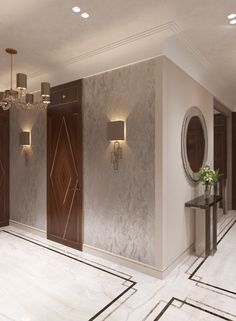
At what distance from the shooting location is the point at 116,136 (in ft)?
10.6

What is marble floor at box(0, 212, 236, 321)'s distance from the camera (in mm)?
2318

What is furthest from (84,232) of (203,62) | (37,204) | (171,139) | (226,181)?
(226,181)

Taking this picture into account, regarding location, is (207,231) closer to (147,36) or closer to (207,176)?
(207,176)

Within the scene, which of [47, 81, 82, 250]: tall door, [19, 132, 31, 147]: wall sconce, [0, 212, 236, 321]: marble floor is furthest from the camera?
[19, 132, 31, 147]: wall sconce

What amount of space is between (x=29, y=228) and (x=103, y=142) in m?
2.53

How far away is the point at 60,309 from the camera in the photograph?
2393mm

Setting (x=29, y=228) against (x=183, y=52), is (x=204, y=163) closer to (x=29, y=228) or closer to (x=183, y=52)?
(x=183, y=52)

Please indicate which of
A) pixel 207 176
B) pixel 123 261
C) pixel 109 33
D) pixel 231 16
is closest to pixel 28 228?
pixel 123 261

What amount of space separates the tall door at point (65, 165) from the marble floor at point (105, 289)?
0.45 metres

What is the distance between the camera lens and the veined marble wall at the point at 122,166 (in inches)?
121

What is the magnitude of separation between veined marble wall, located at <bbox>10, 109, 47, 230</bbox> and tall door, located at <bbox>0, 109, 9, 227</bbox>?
0.10 m

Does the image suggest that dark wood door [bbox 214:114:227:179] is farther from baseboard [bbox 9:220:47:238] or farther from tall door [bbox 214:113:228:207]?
baseboard [bbox 9:220:47:238]

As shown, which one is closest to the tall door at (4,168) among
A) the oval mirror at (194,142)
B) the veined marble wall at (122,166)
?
the veined marble wall at (122,166)

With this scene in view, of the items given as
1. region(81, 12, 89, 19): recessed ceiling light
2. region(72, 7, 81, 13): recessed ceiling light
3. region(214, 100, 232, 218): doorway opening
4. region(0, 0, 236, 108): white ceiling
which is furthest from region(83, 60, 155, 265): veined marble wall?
region(214, 100, 232, 218): doorway opening
